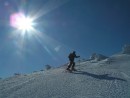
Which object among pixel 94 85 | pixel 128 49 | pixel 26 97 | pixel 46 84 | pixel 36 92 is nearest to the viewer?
pixel 26 97

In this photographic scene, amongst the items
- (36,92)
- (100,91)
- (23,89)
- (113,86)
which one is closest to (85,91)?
(100,91)

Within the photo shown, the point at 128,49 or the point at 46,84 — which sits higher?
the point at 128,49

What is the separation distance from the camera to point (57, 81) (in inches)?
753

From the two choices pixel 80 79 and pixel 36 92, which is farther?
pixel 80 79

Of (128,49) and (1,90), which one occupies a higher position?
(128,49)

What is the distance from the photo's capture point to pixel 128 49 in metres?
52.1

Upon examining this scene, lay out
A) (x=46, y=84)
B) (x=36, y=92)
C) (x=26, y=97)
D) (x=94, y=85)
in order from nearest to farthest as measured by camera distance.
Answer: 1. (x=26, y=97)
2. (x=36, y=92)
3. (x=94, y=85)
4. (x=46, y=84)

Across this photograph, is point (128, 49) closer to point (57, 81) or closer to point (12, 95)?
point (57, 81)

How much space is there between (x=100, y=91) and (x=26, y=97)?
196 inches

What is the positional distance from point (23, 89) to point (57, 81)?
130 inches

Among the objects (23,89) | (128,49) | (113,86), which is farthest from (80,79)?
(128,49)

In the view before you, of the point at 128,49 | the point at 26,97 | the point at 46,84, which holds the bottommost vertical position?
the point at 26,97

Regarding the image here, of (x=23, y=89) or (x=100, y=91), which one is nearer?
(x=100, y=91)

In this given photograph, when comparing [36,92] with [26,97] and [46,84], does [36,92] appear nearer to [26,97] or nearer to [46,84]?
[26,97]
